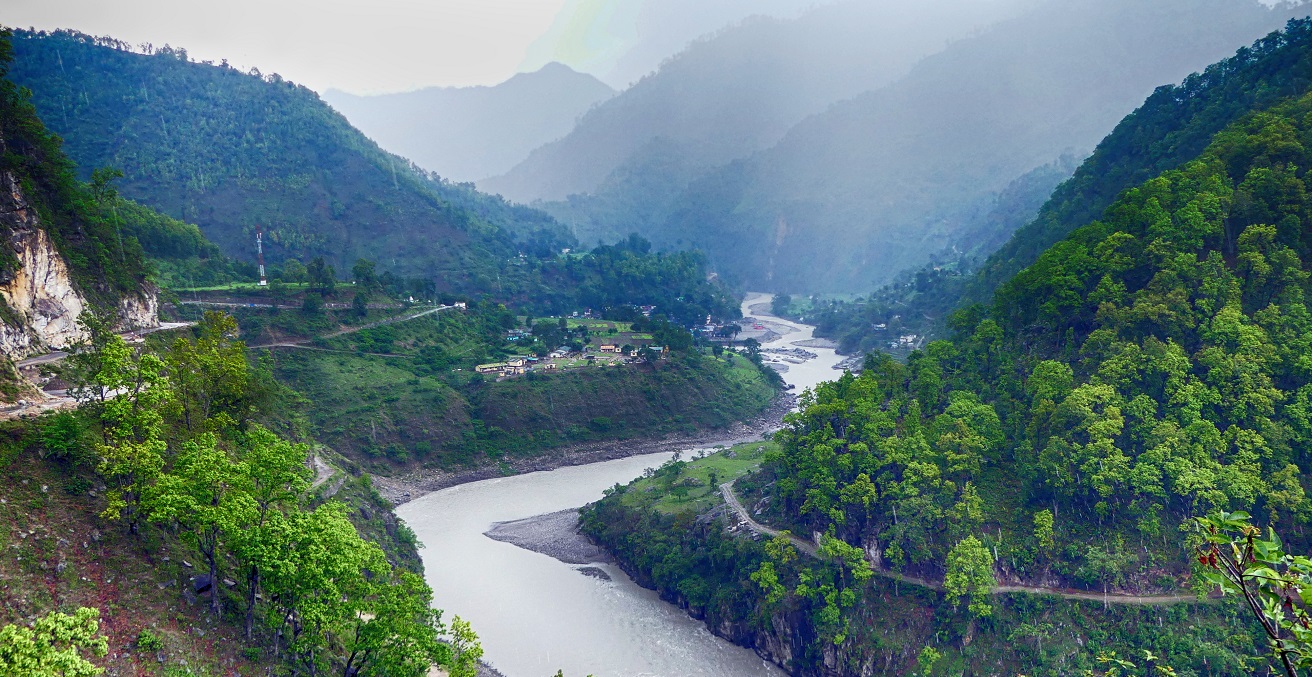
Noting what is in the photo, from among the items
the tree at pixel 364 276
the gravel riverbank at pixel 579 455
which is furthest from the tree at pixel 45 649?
the tree at pixel 364 276

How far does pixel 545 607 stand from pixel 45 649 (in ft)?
84.1

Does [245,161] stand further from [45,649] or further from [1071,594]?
[1071,594]

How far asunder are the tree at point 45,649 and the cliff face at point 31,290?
1972 centimetres

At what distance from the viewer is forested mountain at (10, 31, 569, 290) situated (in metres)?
97.2

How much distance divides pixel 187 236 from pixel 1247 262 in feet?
243

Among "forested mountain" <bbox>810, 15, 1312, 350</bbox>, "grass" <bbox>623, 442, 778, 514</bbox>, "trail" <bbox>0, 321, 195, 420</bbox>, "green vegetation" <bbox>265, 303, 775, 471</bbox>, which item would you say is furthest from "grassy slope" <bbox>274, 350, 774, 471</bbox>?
"trail" <bbox>0, 321, 195, 420</bbox>

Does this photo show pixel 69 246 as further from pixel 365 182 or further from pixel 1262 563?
pixel 365 182

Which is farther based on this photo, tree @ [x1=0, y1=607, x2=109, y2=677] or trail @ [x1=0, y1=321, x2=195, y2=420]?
trail @ [x1=0, y1=321, x2=195, y2=420]

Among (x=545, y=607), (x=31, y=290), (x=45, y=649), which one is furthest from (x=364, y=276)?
(x=45, y=649)

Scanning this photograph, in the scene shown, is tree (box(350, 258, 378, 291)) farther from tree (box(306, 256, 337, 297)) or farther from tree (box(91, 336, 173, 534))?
tree (box(91, 336, 173, 534))

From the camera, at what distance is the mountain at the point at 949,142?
154000 mm

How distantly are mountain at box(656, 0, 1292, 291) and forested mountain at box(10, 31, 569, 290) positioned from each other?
7406cm

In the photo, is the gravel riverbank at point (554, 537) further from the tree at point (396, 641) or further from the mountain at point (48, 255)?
the mountain at point (48, 255)

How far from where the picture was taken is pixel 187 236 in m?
69.2
